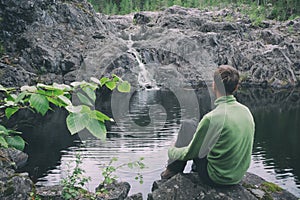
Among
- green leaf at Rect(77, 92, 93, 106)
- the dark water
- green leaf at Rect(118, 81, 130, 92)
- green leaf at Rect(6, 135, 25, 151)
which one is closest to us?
green leaf at Rect(77, 92, 93, 106)

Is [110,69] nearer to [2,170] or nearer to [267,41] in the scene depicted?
[267,41]

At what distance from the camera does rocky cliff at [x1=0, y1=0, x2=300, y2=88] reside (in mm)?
34969

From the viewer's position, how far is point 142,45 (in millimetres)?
43750

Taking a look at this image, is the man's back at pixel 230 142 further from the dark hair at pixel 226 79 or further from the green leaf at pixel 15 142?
the green leaf at pixel 15 142

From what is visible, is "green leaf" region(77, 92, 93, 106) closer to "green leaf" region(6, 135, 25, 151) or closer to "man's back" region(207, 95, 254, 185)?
"green leaf" region(6, 135, 25, 151)

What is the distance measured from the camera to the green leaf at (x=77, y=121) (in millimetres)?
2029

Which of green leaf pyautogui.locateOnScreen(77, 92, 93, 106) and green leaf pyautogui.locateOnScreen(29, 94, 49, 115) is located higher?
green leaf pyautogui.locateOnScreen(29, 94, 49, 115)

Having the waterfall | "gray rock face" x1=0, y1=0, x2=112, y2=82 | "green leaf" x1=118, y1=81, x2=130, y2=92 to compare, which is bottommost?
the waterfall

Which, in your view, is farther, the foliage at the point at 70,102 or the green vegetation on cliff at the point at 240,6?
the green vegetation on cliff at the point at 240,6

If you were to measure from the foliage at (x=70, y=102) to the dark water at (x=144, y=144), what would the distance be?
17.5ft

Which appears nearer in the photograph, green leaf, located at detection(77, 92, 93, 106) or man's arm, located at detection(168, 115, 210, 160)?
green leaf, located at detection(77, 92, 93, 106)

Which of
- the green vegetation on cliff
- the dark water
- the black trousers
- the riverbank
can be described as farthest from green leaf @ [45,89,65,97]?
the green vegetation on cliff

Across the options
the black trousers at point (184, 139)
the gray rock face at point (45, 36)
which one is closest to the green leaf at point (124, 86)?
the black trousers at point (184, 139)

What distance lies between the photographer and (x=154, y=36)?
46031 millimetres
